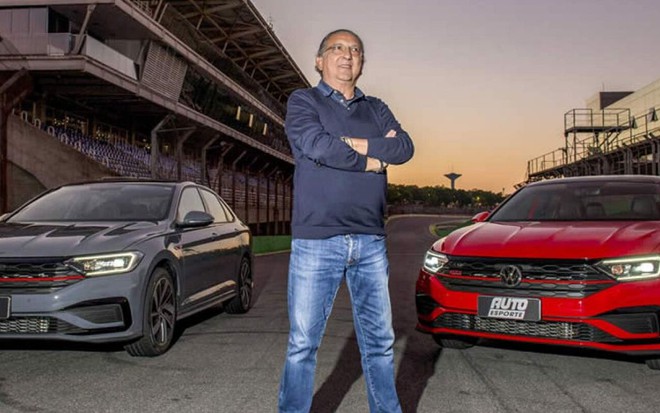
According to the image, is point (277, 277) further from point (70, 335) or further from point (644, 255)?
point (644, 255)

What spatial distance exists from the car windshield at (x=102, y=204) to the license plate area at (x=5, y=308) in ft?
4.99

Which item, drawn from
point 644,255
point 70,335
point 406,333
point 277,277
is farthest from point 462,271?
point 277,277

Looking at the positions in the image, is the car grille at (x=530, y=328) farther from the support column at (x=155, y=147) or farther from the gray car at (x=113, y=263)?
the support column at (x=155, y=147)

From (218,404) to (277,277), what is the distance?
28.5 feet

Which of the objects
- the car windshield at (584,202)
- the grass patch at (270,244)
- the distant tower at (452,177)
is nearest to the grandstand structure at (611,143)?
the grass patch at (270,244)

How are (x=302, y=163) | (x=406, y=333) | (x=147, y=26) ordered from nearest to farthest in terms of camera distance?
(x=302, y=163) < (x=406, y=333) < (x=147, y=26)

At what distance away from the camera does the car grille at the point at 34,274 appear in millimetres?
5094

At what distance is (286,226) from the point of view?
5978 centimetres

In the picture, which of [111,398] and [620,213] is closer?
[111,398]

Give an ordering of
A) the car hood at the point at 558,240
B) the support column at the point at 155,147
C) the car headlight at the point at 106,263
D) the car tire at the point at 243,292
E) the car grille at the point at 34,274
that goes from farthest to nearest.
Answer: the support column at the point at 155,147
the car tire at the point at 243,292
the car headlight at the point at 106,263
the car grille at the point at 34,274
the car hood at the point at 558,240

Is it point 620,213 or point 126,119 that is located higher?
point 126,119

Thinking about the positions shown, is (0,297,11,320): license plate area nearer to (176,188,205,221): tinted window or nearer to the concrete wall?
(176,188,205,221): tinted window

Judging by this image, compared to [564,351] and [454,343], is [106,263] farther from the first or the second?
[564,351]

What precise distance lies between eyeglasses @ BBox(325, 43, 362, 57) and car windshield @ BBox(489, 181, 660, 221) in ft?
11.8
